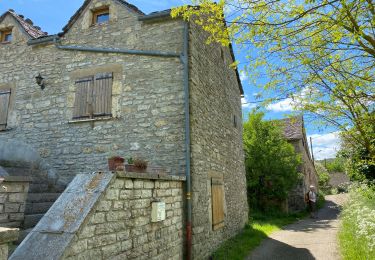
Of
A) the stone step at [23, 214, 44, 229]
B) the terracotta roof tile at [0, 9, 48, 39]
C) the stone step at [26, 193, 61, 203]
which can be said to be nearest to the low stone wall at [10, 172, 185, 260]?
the stone step at [23, 214, 44, 229]

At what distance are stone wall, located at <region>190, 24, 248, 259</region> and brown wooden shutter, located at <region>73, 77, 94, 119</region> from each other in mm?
2644

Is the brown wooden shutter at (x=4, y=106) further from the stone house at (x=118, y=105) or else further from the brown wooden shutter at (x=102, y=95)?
the brown wooden shutter at (x=102, y=95)

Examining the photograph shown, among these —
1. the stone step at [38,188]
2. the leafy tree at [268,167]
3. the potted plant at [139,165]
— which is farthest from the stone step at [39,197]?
the leafy tree at [268,167]

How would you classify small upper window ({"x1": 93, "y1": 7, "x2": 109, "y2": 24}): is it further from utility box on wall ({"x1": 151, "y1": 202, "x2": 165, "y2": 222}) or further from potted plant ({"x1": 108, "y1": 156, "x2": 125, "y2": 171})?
utility box on wall ({"x1": 151, "y1": 202, "x2": 165, "y2": 222})

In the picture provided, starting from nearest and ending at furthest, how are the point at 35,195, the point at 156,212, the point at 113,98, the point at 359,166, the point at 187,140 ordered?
the point at 156,212, the point at 35,195, the point at 187,140, the point at 113,98, the point at 359,166

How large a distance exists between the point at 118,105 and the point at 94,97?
741 millimetres

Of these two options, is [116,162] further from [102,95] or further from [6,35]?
[6,35]

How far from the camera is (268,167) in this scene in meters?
15.8

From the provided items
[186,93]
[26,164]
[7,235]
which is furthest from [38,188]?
[7,235]

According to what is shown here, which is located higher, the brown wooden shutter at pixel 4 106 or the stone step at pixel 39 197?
the brown wooden shutter at pixel 4 106

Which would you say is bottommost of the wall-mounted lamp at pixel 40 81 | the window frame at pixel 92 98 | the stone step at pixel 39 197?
the stone step at pixel 39 197

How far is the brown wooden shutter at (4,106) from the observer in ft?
27.6

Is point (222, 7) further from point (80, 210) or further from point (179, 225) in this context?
point (179, 225)

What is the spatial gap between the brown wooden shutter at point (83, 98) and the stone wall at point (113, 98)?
0.53 feet
